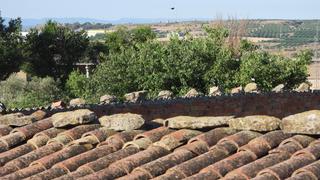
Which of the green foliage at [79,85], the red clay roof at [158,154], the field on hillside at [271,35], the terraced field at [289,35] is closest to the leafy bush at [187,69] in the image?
the green foliage at [79,85]

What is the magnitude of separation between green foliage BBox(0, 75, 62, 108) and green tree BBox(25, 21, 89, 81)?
754cm

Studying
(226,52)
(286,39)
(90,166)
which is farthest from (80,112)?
(286,39)

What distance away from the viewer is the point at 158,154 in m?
3.80

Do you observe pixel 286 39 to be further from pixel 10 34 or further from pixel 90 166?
pixel 90 166

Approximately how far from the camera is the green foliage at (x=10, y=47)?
101 feet

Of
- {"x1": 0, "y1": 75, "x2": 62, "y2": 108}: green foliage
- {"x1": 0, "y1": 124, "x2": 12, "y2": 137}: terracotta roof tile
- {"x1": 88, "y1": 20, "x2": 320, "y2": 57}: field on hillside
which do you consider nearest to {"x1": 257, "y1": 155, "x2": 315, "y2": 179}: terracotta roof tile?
{"x1": 0, "y1": 124, "x2": 12, "y2": 137}: terracotta roof tile

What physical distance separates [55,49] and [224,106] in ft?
81.6

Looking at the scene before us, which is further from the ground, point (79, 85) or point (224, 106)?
point (224, 106)

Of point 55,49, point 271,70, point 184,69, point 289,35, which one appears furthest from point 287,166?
point 289,35

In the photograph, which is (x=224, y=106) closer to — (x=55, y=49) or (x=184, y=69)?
(x=184, y=69)

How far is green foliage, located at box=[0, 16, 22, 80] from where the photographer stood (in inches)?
1209

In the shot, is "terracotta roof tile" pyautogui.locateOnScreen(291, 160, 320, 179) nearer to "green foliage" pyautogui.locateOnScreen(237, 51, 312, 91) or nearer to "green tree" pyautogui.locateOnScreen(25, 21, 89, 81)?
"green foliage" pyautogui.locateOnScreen(237, 51, 312, 91)

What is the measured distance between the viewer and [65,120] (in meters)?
4.46

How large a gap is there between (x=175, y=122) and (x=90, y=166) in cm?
74
